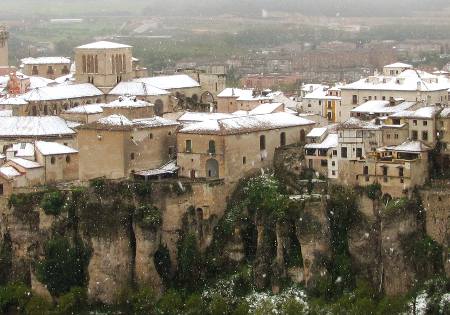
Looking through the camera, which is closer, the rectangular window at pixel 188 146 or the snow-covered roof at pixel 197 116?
the rectangular window at pixel 188 146

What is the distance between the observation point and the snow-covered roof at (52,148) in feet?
221

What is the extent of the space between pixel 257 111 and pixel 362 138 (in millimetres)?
12265

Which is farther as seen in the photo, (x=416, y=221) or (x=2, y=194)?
(x=2, y=194)

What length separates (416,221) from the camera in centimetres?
5931

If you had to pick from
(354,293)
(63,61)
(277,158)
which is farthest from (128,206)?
(63,61)

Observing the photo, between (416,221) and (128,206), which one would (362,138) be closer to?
(416,221)

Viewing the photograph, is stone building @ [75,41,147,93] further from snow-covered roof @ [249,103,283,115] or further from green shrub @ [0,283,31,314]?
green shrub @ [0,283,31,314]

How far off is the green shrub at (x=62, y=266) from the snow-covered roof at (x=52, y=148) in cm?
561

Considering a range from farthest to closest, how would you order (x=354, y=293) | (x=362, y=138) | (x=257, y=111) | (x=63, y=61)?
1. (x=63, y=61)
2. (x=257, y=111)
3. (x=362, y=138)
4. (x=354, y=293)

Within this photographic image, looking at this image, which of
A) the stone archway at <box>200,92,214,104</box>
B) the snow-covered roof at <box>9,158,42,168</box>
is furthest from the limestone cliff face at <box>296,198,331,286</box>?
the stone archway at <box>200,92,214,104</box>

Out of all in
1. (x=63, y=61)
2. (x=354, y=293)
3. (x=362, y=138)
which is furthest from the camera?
(x=63, y=61)

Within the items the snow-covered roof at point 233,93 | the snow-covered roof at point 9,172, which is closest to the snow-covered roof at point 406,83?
the snow-covered roof at point 233,93

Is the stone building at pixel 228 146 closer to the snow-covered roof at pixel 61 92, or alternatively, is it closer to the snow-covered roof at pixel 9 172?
the snow-covered roof at pixel 9 172

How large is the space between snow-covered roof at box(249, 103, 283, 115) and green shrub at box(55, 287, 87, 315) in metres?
15.6
